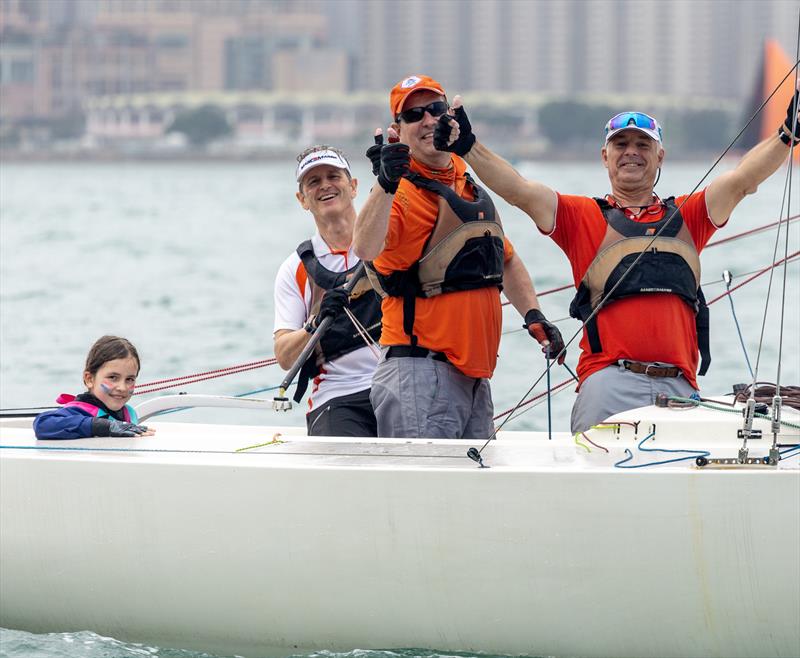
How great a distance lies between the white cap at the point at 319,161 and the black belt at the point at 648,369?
90cm

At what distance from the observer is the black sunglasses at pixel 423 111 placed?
10.9 ft

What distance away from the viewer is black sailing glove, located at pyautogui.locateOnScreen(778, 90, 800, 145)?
131 inches

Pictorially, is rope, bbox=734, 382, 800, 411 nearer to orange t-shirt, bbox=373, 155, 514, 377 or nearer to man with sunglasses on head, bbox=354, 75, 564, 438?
man with sunglasses on head, bbox=354, 75, 564, 438

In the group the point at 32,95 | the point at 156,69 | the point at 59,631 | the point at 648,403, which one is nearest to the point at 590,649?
the point at 648,403

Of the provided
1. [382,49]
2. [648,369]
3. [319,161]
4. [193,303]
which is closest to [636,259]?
[648,369]

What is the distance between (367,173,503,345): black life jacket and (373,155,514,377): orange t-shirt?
14 mm

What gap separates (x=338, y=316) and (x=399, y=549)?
78cm

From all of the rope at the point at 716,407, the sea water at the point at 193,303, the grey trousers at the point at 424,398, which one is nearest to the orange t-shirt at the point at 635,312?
the rope at the point at 716,407

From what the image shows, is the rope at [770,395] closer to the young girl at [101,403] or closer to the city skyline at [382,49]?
the young girl at [101,403]

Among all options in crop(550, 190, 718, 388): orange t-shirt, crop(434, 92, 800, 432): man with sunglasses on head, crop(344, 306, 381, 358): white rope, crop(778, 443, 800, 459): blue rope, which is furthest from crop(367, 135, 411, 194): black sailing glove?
crop(778, 443, 800, 459): blue rope

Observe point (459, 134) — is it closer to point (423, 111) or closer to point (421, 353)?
point (423, 111)

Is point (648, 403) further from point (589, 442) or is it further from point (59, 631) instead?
point (59, 631)

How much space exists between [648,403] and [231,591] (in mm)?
1105

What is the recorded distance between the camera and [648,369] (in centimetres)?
356
